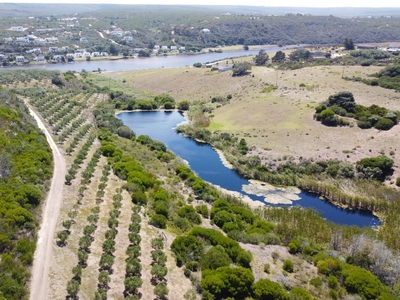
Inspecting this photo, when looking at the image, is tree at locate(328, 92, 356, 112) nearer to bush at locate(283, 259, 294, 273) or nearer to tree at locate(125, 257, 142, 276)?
bush at locate(283, 259, 294, 273)

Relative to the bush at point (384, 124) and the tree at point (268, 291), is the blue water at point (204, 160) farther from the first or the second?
the bush at point (384, 124)

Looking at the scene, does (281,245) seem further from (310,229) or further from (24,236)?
(24,236)

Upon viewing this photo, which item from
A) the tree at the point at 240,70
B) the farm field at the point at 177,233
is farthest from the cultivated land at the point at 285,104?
the tree at the point at 240,70

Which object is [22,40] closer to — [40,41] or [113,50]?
[40,41]

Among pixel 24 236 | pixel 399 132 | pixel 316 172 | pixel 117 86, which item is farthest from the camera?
pixel 117 86

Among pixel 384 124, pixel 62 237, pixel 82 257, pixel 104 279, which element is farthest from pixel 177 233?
pixel 384 124

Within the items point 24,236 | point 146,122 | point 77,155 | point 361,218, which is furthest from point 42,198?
point 146,122

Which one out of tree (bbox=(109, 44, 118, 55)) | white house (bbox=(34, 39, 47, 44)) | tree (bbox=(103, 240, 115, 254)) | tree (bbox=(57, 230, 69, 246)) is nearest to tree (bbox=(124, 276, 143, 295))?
tree (bbox=(103, 240, 115, 254))
